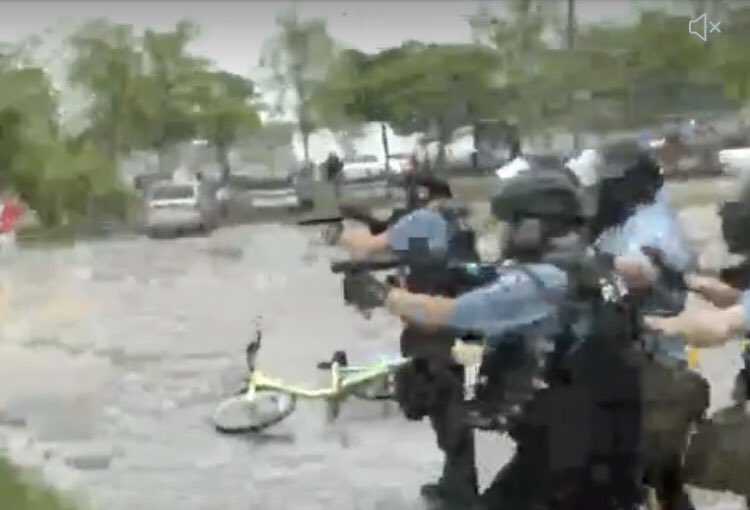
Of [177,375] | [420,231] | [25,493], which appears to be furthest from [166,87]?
[25,493]

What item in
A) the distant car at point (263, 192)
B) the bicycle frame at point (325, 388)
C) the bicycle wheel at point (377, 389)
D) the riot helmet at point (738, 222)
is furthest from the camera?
the bicycle frame at point (325, 388)

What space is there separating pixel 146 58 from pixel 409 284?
550 mm

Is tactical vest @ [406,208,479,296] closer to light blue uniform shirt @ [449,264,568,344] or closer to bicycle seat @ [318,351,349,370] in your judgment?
light blue uniform shirt @ [449,264,568,344]

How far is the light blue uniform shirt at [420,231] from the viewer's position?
5.57 ft

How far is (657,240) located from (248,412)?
35.2 inches

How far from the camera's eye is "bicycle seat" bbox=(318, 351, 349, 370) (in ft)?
7.23

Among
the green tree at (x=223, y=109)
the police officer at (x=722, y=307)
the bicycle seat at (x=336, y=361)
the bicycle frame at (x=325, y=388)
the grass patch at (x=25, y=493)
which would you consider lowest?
the grass patch at (x=25, y=493)

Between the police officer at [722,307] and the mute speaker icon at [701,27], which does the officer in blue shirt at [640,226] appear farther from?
the mute speaker icon at [701,27]

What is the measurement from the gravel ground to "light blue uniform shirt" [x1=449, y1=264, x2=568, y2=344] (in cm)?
65

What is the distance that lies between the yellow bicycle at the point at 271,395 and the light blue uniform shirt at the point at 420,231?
0.45 meters

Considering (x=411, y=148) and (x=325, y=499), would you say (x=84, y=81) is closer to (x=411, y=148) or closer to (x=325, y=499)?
(x=411, y=148)

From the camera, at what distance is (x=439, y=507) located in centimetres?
198

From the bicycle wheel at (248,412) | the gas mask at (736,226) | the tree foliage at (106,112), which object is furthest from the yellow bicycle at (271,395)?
the gas mask at (736,226)

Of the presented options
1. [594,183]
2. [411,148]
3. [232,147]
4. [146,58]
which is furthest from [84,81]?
[594,183]
